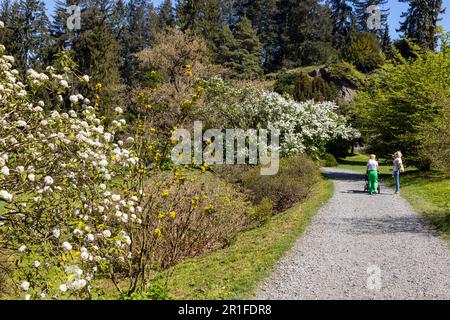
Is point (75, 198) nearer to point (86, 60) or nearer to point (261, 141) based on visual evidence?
point (261, 141)

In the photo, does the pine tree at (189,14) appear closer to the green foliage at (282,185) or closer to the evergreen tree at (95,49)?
the evergreen tree at (95,49)

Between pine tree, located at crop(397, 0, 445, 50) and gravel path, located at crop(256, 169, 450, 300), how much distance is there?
1721 inches

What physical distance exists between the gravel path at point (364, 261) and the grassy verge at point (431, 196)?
0.40 meters

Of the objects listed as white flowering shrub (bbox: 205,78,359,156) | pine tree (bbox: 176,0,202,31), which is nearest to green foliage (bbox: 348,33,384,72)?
pine tree (bbox: 176,0,202,31)

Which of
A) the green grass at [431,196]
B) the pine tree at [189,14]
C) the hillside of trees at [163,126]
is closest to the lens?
the hillside of trees at [163,126]

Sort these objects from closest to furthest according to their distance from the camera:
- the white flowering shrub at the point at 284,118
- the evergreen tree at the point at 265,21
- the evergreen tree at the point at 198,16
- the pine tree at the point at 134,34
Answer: the white flowering shrub at the point at 284,118 → the evergreen tree at the point at 198,16 → the pine tree at the point at 134,34 → the evergreen tree at the point at 265,21

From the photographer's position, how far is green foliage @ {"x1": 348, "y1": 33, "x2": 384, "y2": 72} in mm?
53062

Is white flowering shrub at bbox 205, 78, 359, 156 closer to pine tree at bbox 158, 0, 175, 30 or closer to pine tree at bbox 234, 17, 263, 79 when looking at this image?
pine tree at bbox 234, 17, 263, 79

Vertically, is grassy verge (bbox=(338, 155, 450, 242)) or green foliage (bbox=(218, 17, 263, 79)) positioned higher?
green foliage (bbox=(218, 17, 263, 79))

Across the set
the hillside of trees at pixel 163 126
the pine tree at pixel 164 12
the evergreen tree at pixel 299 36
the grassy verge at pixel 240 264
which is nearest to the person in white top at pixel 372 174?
the hillside of trees at pixel 163 126

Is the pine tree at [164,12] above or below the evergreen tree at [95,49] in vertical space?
above

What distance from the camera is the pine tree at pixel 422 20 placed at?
50562mm

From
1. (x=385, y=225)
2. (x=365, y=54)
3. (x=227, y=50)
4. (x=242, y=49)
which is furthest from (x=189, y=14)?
(x=385, y=225)

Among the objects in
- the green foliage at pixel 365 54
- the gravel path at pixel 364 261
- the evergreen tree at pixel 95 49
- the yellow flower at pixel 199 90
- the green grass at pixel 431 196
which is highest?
the green foliage at pixel 365 54
